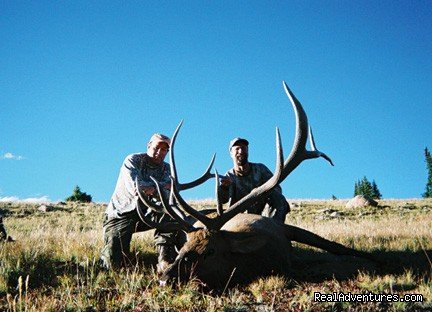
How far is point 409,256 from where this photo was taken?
562cm

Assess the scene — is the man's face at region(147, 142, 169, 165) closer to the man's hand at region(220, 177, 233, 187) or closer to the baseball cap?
the baseball cap

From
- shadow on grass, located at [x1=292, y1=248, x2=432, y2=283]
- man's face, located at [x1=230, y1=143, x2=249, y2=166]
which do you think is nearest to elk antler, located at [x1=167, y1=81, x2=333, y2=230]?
shadow on grass, located at [x1=292, y1=248, x2=432, y2=283]

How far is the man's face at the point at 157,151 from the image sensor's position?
19.2ft

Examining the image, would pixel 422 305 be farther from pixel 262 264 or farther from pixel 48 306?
pixel 48 306

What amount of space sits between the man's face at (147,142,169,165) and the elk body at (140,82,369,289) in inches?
36.5

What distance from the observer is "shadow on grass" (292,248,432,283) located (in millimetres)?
4289

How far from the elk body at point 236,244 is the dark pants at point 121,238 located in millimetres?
533

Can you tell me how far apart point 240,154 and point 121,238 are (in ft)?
8.55

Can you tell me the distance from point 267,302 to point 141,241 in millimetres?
3574

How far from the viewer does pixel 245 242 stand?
4180 millimetres

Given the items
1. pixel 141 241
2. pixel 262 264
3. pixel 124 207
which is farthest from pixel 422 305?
pixel 141 241

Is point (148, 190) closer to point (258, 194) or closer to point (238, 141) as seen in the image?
point (258, 194)

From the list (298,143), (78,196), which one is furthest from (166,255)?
(78,196)

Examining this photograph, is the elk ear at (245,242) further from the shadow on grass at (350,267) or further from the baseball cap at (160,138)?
the baseball cap at (160,138)
